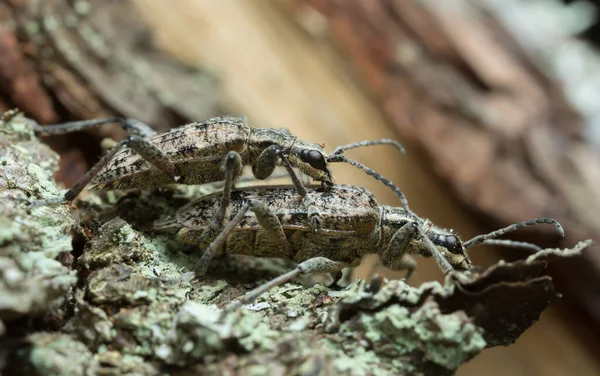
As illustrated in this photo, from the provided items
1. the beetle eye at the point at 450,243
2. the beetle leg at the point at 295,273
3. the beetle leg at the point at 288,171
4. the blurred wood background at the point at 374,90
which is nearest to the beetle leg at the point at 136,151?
the beetle leg at the point at 288,171

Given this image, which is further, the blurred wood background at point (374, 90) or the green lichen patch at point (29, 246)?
the blurred wood background at point (374, 90)

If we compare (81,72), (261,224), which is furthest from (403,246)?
(81,72)

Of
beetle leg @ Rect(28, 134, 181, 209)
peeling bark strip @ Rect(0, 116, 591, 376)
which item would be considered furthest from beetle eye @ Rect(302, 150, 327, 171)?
peeling bark strip @ Rect(0, 116, 591, 376)

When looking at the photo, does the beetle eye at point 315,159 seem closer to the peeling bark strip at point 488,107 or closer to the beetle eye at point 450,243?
the beetle eye at point 450,243

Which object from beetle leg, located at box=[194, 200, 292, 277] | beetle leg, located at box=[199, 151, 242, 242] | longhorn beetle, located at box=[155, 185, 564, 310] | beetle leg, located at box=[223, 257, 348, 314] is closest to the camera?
beetle leg, located at box=[223, 257, 348, 314]

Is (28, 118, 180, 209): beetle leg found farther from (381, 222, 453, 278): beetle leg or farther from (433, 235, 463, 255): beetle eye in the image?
(433, 235, 463, 255): beetle eye

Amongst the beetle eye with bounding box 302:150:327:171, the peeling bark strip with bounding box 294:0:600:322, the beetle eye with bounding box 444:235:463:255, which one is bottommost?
the beetle eye with bounding box 444:235:463:255

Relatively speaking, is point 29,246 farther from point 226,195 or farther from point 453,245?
point 453,245
